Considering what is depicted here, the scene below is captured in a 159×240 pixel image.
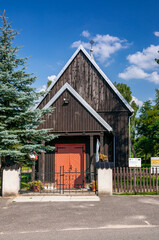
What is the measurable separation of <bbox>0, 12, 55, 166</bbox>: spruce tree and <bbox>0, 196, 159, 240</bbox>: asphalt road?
9.41ft

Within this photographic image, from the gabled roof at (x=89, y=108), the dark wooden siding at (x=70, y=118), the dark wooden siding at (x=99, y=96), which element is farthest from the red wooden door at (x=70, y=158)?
the dark wooden siding at (x=99, y=96)

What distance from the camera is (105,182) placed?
1166cm

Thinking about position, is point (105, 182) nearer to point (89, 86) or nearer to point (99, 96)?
point (99, 96)

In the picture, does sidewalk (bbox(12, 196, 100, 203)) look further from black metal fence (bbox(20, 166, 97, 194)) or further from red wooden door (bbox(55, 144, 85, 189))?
red wooden door (bbox(55, 144, 85, 189))

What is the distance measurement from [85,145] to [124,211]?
700 centimetres

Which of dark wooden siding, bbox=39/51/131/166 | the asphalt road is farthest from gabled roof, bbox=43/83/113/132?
the asphalt road

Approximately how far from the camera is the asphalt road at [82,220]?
640 cm

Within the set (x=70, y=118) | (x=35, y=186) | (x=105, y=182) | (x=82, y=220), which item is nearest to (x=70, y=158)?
(x=70, y=118)

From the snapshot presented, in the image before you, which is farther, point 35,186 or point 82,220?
point 35,186

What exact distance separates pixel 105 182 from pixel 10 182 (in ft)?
15.6

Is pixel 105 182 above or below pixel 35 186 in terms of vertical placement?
above

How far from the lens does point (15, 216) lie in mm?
8234

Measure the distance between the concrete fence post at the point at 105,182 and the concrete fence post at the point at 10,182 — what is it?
164 inches

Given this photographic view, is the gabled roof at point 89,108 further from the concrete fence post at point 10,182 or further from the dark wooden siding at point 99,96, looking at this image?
the concrete fence post at point 10,182
